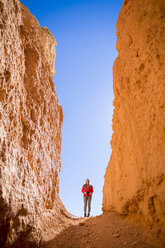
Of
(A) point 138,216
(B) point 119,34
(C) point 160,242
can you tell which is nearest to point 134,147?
(A) point 138,216

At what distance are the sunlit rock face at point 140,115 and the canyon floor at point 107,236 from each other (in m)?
0.29

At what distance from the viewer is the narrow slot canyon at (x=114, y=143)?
3.05 metres

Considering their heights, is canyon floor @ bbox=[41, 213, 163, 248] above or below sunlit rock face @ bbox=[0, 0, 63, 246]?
below

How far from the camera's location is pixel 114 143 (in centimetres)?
570

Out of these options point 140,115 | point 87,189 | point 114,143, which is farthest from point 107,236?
point 87,189

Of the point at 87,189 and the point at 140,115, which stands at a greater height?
the point at 140,115

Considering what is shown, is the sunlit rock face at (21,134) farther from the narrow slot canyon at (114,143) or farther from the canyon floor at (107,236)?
the canyon floor at (107,236)

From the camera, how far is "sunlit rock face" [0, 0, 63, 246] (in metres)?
2.84

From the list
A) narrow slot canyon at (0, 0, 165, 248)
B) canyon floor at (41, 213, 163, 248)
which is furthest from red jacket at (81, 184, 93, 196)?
canyon floor at (41, 213, 163, 248)

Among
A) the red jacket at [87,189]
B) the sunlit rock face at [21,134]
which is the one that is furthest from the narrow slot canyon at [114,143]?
the red jacket at [87,189]

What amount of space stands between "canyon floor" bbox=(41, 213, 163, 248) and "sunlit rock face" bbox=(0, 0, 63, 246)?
0.80 m

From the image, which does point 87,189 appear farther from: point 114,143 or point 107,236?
point 107,236

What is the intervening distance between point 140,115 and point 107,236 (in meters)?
2.86

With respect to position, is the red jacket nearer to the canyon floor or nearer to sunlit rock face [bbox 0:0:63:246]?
sunlit rock face [bbox 0:0:63:246]
